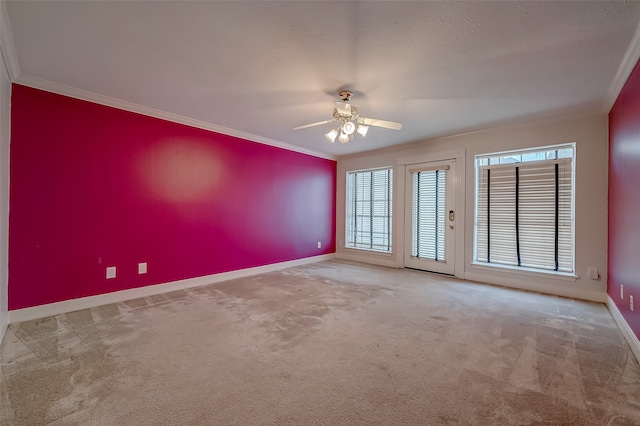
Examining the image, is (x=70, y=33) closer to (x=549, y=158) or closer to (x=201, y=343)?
(x=201, y=343)

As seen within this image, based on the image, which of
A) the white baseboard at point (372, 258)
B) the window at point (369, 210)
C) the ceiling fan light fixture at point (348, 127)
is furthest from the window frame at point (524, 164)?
the ceiling fan light fixture at point (348, 127)

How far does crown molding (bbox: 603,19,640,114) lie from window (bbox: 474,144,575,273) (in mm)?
779

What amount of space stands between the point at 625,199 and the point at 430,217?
2.49 meters

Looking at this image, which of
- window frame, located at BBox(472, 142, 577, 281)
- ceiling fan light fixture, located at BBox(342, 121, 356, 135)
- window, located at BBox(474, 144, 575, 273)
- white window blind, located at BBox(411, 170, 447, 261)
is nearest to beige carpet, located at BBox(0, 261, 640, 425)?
window frame, located at BBox(472, 142, 577, 281)

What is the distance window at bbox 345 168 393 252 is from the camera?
5578mm

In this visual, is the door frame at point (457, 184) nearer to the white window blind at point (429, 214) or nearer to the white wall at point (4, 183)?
the white window blind at point (429, 214)

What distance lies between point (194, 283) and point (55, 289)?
4.72 ft

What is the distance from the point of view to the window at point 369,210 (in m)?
5.58

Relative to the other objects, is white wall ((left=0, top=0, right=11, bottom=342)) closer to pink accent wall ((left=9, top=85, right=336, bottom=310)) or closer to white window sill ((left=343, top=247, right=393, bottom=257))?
pink accent wall ((left=9, top=85, right=336, bottom=310))

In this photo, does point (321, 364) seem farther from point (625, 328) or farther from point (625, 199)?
point (625, 199)

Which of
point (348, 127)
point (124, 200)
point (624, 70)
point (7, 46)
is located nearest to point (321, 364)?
point (348, 127)

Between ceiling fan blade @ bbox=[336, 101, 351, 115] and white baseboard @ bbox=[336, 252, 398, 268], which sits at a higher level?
ceiling fan blade @ bbox=[336, 101, 351, 115]

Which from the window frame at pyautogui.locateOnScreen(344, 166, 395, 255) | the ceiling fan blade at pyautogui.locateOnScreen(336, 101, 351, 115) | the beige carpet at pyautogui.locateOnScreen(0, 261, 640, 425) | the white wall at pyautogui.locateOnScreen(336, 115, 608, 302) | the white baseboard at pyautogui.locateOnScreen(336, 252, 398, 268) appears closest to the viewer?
the beige carpet at pyautogui.locateOnScreen(0, 261, 640, 425)

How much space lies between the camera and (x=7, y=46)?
2105mm
